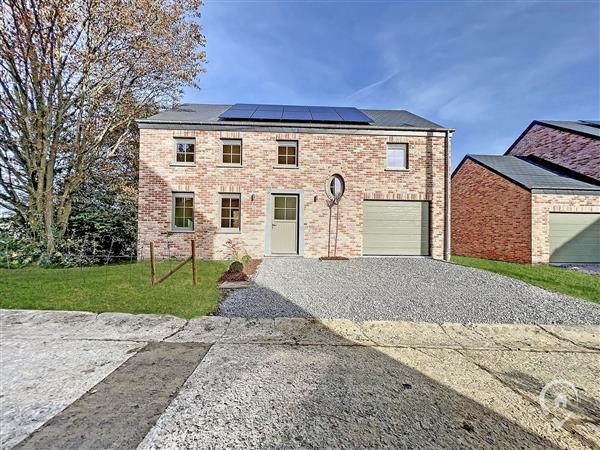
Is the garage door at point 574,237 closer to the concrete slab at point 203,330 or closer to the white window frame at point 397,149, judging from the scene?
the white window frame at point 397,149

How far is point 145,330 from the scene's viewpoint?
3965 mm

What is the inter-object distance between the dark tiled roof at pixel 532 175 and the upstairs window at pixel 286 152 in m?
9.33

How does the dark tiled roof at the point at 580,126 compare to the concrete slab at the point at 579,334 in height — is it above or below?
above

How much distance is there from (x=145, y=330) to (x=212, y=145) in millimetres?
8661

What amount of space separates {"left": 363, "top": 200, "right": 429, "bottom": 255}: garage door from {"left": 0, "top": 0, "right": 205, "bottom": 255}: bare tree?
38.2 feet

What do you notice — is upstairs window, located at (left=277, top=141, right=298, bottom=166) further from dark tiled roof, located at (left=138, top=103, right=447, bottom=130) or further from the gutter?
the gutter

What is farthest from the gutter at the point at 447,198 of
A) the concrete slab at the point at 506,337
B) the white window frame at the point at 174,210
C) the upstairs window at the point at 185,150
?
the upstairs window at the point at 185,150

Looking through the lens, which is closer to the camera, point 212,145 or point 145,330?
point 145,330

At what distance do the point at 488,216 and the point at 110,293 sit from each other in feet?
48.8

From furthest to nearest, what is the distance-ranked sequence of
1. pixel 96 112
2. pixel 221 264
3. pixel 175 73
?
pixel 175 73 → pixel 96 112 → pixel 221 264

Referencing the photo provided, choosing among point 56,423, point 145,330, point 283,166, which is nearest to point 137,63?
point 283,166

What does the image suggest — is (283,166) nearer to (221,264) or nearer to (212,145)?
(212,145)

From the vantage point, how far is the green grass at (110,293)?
4.79 metres
